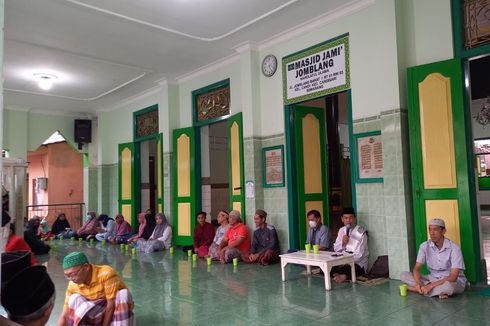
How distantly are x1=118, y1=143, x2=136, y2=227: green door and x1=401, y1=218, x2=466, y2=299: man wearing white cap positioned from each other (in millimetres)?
7017

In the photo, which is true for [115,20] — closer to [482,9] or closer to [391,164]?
[391,164]

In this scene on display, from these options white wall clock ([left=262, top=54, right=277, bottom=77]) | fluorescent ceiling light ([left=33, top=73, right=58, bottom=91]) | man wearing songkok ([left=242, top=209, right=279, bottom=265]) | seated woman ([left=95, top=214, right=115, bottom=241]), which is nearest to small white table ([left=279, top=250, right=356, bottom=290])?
man wearing songkok ([left=242, top=209, right=279, bottom=265])

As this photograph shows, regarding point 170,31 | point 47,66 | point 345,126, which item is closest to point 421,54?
point 170,31

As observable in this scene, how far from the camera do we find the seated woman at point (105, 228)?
9.42m

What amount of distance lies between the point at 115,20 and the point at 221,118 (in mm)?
2615

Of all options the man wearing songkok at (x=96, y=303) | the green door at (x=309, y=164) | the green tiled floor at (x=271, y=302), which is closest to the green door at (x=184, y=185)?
the green tiled floor at (x=271, y=302)

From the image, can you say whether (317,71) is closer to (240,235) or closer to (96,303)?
(240,235)

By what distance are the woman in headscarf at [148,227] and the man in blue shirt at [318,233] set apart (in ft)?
13.6

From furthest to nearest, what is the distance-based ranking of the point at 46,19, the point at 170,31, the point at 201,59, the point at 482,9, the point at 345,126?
the point at 345,126 → the point at 201,59 → the point at 170,31 → the point at 46,19 → the point at 482,9

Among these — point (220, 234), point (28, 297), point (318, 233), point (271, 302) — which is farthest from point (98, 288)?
point (220, 234)

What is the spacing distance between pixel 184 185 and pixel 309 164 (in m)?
2.78

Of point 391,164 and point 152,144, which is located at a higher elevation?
point 152,144

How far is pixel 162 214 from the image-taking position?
8.35m

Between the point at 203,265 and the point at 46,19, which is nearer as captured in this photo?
the point at 46,19
